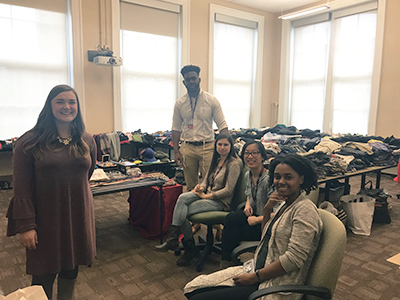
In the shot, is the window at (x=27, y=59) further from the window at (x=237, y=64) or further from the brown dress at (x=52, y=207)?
the brown dress at (x=52, y=207)

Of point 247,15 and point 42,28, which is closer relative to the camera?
point 42,28

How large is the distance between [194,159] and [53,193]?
2088 millimetres

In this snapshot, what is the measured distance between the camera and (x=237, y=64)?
26.5 ft

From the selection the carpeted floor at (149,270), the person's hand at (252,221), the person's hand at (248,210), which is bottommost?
the carpeted floor at (149,270)

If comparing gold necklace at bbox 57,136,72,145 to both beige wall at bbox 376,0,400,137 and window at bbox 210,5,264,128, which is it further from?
beige wall at bbox 376,0,400,137

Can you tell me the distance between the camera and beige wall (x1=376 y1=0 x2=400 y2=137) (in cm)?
623

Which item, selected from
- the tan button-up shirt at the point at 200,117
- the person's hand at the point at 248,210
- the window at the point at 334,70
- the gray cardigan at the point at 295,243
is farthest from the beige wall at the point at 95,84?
the gray cardigan at the point at 295,243

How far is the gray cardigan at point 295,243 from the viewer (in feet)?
4.52

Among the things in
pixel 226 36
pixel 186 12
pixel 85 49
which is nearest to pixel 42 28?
pixel 85 49

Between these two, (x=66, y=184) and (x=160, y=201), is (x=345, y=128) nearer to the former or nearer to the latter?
(x=160, y=201)

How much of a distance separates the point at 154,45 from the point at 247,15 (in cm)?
267

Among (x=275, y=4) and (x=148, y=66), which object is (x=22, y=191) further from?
(x=275, y=4)

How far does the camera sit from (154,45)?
679 centimetres

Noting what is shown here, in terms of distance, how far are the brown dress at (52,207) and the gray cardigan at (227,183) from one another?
1.28 meters
